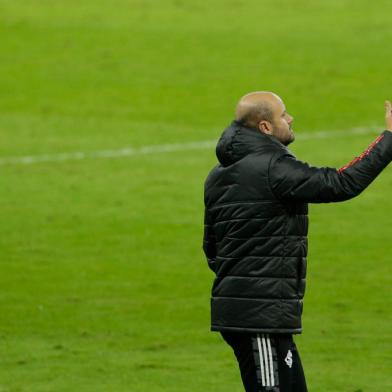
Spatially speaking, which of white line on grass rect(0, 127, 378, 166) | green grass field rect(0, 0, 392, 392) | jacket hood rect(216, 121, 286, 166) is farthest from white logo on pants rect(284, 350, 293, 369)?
white line on grass rect(0, 127, 378, 166)

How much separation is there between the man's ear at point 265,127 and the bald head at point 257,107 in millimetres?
18

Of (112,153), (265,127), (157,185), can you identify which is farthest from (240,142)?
(112,153)

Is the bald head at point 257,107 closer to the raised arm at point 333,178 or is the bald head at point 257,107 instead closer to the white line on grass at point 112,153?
the raised arm at point 333,178

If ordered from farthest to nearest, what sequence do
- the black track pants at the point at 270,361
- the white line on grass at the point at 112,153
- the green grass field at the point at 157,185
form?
the white line on grass at the point at 112,153 < the green grass field at the point at 157,185 < the black track pants at the point at 270,361

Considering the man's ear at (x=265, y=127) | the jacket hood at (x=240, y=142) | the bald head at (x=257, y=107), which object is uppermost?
the bald head at (x=257, y=107)

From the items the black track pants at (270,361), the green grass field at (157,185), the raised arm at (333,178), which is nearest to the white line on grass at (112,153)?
the green grass field at (157,185)

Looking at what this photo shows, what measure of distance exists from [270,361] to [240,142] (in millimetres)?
1153

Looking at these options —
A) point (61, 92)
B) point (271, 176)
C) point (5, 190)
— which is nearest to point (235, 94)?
point (61, 92)

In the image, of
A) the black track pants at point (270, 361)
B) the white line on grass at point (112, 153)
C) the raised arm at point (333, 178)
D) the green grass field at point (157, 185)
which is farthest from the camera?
the white line on grass at point (112, 153)

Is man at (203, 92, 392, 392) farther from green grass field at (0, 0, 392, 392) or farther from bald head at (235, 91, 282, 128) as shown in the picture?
green grass field at (0, 0, 392, 392)

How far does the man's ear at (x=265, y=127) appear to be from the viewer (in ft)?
26.7

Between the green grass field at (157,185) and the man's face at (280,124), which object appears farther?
the green grass field at (157,185)

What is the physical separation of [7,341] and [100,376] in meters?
1.46

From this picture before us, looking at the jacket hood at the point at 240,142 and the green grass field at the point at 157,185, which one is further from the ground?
the jacket hood at the point at 240,142
